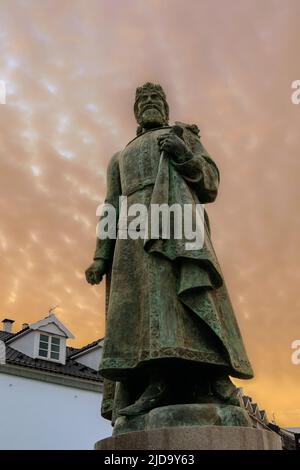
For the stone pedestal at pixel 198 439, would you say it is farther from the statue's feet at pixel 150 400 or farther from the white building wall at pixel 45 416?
the white building wall at pixel 45 416

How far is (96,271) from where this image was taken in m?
6.98

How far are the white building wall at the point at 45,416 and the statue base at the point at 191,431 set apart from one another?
977 inches

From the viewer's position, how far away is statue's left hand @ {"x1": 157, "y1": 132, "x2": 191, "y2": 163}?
664 centimetres

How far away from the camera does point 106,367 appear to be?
5812mm

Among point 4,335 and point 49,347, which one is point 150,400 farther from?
point 4,335

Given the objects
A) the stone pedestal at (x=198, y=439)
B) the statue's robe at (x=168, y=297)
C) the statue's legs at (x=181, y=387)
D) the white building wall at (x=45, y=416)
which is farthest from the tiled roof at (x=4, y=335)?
the stone pedestal at (x=198, y=439)

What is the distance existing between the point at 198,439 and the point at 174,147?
3.29 meters

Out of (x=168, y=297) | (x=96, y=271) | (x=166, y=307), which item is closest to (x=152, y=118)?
(x=96, y=271)

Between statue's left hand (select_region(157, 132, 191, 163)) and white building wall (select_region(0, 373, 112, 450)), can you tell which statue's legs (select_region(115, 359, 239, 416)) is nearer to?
statue's left hand (select_region(157, 132, 191, 163))

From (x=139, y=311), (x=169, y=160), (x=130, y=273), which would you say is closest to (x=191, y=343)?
(x=139, y=311)

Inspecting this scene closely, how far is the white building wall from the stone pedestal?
25.1 meters

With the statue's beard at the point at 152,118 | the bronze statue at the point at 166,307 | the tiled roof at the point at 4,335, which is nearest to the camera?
the bronze statue at the point at 166,307

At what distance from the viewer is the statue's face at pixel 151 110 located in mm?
7527

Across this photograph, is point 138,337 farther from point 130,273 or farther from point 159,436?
point 159,436
